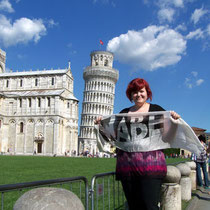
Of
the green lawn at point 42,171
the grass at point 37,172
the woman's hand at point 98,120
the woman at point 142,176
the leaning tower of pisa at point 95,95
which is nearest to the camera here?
the woman at point 142,176

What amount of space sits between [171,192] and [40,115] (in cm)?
4505

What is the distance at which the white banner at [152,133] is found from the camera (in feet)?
10.9

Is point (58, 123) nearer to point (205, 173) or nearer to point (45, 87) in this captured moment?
point (45, 87)

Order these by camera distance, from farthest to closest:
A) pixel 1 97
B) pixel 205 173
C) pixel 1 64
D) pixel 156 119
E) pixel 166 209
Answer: pixel 1 64 < pixel 1 97 < pixel 205 173 < pixel 166 209 < pixel 156 119

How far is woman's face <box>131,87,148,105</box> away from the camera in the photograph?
3404 millimetres

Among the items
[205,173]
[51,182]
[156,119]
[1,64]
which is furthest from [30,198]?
[1,64]

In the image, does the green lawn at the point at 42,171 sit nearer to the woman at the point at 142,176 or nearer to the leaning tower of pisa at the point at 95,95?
the woman at the point at 142,176

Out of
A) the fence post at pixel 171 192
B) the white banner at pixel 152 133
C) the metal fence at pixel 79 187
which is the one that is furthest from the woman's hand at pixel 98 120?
the fence post at pixel 171 192

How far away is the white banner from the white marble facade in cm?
4455

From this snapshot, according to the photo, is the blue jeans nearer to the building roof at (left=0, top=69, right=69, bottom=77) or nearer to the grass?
the grass

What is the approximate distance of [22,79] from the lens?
174 ft

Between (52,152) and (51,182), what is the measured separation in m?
45.1

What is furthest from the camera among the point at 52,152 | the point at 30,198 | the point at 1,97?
the point at 1,97

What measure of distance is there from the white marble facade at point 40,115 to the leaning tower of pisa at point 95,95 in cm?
1656
